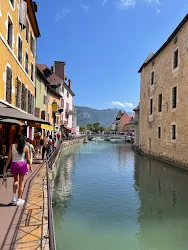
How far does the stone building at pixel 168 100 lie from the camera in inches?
679

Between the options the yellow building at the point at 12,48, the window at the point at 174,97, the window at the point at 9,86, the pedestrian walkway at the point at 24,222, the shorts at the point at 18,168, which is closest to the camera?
the pedestrian walkway at the point at 24,222

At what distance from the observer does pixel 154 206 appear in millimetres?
9266

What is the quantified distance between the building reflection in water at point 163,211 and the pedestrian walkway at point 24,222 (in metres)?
3.13

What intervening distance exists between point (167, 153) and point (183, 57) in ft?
27.5

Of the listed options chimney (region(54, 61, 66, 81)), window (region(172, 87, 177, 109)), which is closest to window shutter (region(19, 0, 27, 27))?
window (region(172, 87, 177, 109))

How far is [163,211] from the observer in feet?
28.5

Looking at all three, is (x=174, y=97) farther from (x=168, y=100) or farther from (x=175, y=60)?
(x=175, y=60)

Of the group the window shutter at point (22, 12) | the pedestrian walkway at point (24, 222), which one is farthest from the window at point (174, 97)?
the pedestrian walkway at point (24, 222)

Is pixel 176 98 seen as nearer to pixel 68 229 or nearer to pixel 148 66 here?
pixel 148 66

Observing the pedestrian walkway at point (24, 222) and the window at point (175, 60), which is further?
the window at point (175, 60)

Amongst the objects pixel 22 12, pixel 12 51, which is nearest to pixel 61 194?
pixel 12 51

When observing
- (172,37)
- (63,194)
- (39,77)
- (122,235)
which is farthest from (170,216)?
(39,77)

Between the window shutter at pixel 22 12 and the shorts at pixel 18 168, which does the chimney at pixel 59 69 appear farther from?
the shorts at pixel 18 168

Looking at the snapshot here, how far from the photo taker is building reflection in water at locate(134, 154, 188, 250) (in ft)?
20.9
